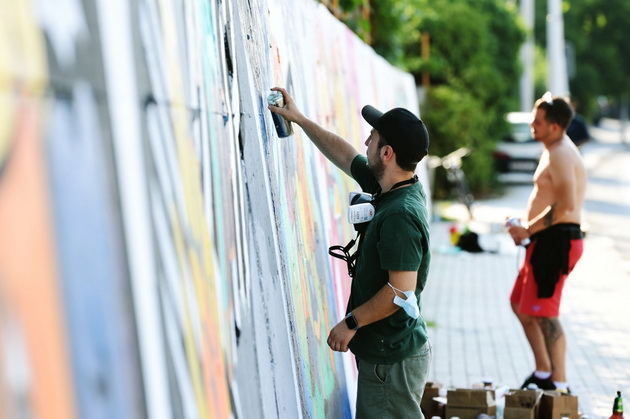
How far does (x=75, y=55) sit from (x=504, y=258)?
44.9ft

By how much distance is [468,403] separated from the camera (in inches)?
229

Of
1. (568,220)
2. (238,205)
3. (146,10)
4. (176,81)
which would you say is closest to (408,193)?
(238,205)

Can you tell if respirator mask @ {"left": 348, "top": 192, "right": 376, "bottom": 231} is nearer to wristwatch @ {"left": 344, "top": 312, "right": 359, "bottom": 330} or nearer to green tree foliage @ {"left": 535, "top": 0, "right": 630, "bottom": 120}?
wristwatch @ {"left": 344, "top": 312, "right": 359, "bottom": 330}

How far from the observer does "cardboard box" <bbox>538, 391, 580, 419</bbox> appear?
5.82m

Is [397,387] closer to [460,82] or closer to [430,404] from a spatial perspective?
[430,404]

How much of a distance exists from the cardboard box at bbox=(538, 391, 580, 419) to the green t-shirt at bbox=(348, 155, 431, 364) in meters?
1.93

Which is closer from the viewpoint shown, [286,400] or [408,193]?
[286,400]

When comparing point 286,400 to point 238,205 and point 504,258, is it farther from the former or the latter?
point 504,258

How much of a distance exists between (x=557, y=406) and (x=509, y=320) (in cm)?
457

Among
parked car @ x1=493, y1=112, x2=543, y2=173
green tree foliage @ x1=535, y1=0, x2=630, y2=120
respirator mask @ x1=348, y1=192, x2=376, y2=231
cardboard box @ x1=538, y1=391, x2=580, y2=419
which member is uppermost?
green tree foliage @ x1=535, y1=0, x2=630, y2=120

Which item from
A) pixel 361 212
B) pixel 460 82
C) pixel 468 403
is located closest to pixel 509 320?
pixel 468 403

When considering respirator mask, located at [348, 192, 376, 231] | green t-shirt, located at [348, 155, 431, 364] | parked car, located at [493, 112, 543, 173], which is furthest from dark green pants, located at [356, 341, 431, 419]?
parked car, located at [493, 112, 543, 173]

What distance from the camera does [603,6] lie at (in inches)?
2697

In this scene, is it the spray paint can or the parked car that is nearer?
the spray paint can
